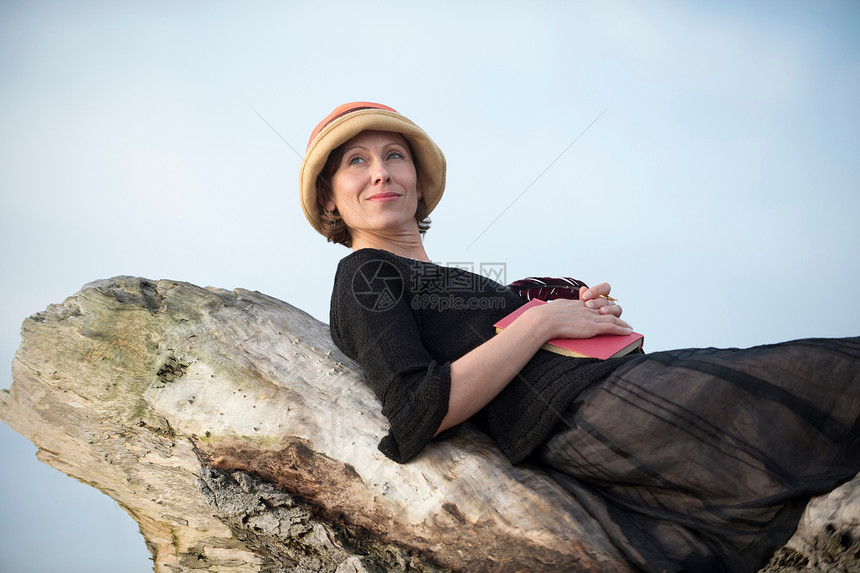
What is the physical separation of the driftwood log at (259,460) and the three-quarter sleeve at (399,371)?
0.17 m

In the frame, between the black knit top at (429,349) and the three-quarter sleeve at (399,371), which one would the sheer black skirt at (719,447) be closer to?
the black knit top at (429,349)

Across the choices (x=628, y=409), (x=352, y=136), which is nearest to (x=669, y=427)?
(x=628, y=409)

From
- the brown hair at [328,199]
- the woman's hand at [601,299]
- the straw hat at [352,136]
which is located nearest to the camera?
the woman's hand at [601,299]

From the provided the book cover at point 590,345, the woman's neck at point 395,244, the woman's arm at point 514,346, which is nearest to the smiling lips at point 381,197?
the woman's neck at point 395,244

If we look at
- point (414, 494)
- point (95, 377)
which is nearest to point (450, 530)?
point (414, 494)

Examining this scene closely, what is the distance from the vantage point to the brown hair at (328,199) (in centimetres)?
293

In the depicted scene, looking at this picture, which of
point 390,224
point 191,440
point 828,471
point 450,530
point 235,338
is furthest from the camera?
point 390,224

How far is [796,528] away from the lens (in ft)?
5.96

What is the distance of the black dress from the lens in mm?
1818

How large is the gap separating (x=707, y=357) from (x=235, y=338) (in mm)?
1910

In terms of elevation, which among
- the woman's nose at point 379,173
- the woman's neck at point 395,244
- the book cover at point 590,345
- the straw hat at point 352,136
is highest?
the straw hat at point 352,136

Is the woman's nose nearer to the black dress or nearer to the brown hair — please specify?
the brown hair

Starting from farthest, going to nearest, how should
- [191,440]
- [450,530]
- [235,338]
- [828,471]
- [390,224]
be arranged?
[390,224]
[235,338]
[191,440]
[450,530]
[828,471]

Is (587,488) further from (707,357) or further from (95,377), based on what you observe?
(95,377)
